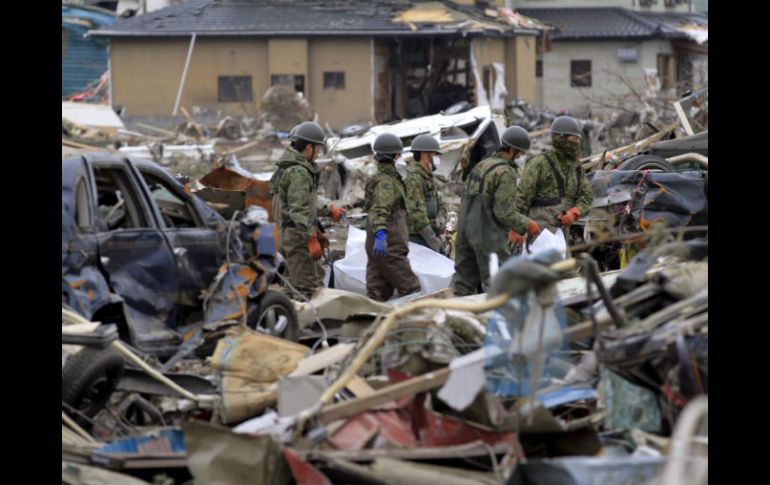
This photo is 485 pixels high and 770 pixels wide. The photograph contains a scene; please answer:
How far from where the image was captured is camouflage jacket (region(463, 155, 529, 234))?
1159cm

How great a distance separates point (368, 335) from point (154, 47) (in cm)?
3244

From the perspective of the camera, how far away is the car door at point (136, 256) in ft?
27.9

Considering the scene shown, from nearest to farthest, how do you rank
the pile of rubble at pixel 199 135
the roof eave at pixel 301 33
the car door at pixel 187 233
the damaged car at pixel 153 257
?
the damaged car at pixel 153 257 < the car door at pixel 187 233 < the pile of rubble at pixel 199 135 < the roof eave at pixel 301 33

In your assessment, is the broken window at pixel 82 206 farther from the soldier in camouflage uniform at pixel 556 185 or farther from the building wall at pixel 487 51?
the building wall at pixel 487 51

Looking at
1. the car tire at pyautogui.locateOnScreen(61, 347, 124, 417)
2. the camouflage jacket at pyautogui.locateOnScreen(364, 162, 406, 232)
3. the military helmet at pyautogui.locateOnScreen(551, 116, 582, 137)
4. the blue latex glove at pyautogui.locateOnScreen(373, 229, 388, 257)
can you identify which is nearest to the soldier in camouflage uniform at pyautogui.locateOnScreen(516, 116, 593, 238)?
the military helmet at pyautogui.locateOnScreen(551, 116, 582, 137)

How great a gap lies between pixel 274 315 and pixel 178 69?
3016 centimetres

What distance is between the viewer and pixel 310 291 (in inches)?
470

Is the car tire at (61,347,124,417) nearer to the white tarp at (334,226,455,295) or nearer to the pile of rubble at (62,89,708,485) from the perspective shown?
the pile of rubble at (62,89,708,485)

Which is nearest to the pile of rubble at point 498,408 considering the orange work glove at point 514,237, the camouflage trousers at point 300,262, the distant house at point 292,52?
the orange work glove at point 514,237

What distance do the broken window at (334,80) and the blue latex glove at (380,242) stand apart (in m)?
26.8

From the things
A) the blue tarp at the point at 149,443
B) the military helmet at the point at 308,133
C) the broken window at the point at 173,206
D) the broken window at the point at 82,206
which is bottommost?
the blue tarp at the point at 149,443

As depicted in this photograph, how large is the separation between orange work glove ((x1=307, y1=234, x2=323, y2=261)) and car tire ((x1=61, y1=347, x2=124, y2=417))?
195 inches

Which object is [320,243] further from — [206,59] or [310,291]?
[206,59]
